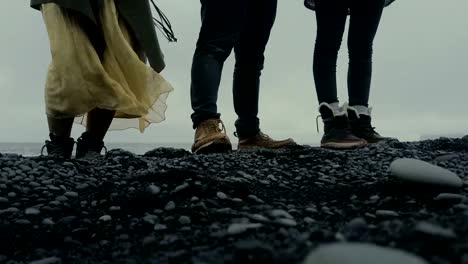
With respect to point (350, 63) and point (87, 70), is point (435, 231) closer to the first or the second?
point (87, 70)

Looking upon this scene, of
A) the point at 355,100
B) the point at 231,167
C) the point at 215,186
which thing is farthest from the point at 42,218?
the point at 355,100

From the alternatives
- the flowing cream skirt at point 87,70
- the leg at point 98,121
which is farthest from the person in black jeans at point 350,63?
the leg at point 98,121

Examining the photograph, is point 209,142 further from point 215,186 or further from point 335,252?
point 335,252

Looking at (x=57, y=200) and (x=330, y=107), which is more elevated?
(x=330, y=107)

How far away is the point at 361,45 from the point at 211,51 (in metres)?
1.16

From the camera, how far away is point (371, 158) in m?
2.98

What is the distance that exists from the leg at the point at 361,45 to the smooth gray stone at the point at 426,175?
194 centimetres

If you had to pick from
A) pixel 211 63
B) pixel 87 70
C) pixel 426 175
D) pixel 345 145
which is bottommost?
pixel 426 175

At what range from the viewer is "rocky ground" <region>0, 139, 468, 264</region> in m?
1.27

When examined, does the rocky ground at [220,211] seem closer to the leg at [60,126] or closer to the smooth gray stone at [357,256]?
the smooth gray stone at [357,256]

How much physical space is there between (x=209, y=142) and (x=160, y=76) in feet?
1.67

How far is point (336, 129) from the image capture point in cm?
374

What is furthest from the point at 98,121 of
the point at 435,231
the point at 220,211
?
the point at 435,231

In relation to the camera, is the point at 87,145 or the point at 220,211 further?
the point at 87,145
